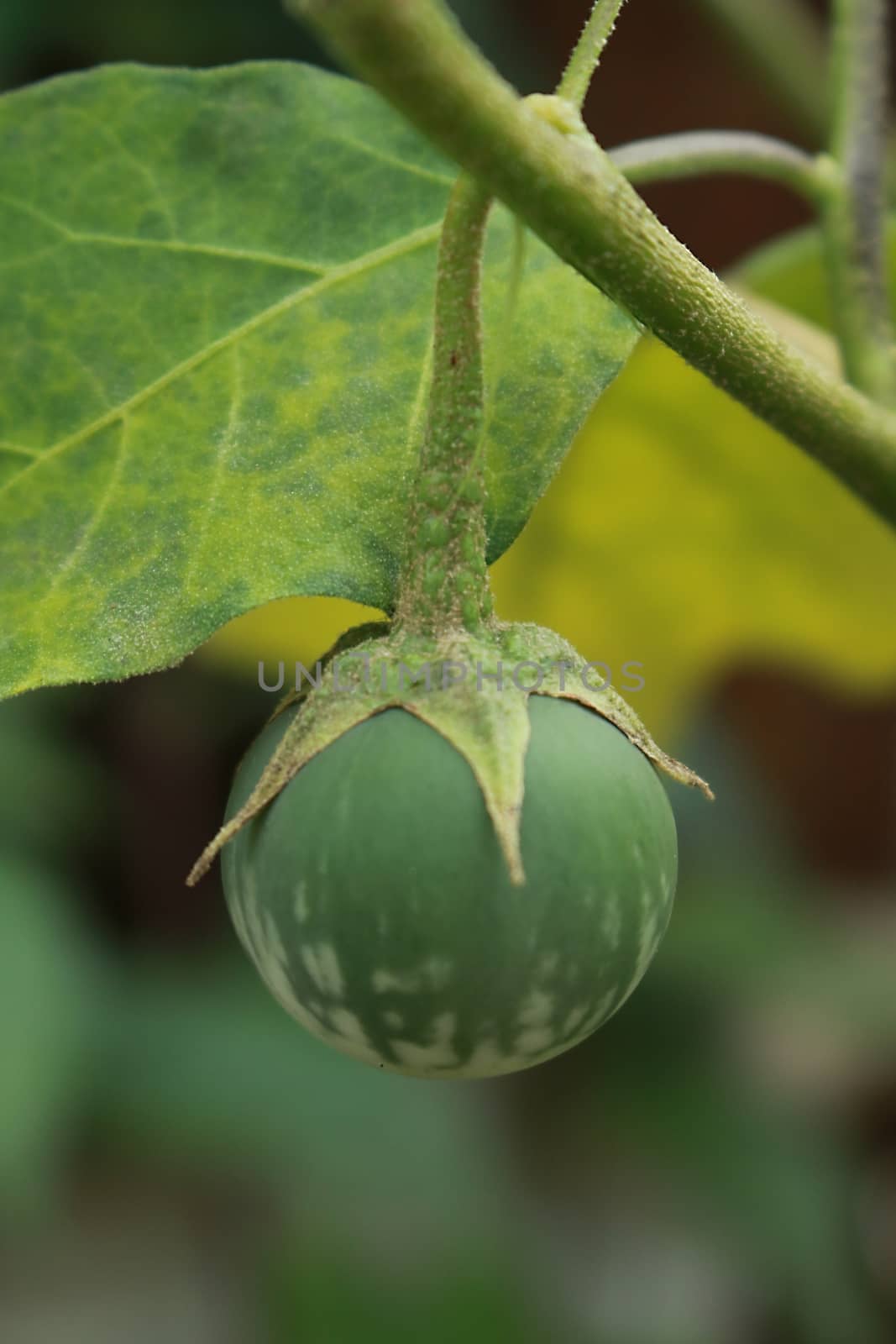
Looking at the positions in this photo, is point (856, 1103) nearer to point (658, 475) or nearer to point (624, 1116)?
point (624, 1116)

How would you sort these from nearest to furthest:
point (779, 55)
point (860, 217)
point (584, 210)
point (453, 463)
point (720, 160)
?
point (584, 210) → point (453, 463) → point (720, 160) → point (860, 217) → point (779, 55)

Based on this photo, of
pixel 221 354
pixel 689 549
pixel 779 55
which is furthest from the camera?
pixel 779 55

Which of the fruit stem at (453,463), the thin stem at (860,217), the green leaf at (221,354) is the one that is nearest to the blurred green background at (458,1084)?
the thin stem at (860,217)

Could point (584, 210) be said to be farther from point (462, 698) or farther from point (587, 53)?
point (462, 698)

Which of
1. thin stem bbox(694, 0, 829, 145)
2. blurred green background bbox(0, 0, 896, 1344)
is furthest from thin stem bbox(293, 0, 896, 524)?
thin stem bbox(694, 0, 829, 145)

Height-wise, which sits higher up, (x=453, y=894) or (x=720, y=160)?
(x=720, y=160)

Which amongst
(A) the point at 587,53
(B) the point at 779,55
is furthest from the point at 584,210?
(B) the point at 779,55

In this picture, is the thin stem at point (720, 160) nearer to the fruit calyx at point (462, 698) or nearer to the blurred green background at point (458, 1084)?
the fruit calyx at point (462, 698)
